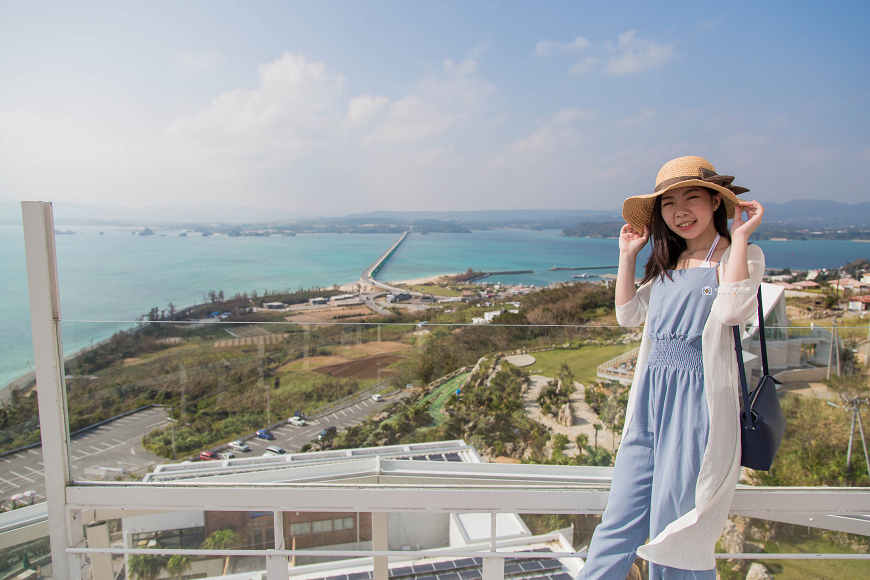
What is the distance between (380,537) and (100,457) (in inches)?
39.8

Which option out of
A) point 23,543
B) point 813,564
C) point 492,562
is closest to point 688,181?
point 492,562

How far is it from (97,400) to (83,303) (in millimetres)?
44306

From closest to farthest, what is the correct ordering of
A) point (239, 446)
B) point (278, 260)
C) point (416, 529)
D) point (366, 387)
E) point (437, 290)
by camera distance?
point (416, 529), point (239, 446), point (366, 387), point (437, 290), point (278, 260)

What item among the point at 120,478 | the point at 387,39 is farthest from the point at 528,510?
the point at 387,39

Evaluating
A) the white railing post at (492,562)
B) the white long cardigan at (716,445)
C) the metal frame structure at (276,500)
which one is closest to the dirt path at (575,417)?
the metal frame structure at (276,500)

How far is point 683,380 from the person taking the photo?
1114 mm

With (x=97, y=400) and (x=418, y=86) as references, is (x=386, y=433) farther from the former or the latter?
(x=418, y=86)

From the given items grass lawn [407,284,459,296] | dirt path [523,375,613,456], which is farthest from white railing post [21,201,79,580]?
grass lawn [407,284,459,296]

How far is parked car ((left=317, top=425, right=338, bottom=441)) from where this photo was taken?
6.54 feet

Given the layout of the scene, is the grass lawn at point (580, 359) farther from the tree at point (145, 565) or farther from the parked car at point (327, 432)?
the tree at point (145, 565)

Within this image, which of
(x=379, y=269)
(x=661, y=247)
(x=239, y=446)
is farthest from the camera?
(x=379, y=269)

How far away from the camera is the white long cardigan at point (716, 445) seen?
102 cm

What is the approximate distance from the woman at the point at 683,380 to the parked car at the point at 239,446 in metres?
1.44

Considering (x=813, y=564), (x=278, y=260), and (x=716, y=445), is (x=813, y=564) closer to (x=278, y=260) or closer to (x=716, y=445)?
(x=716, y=445)
